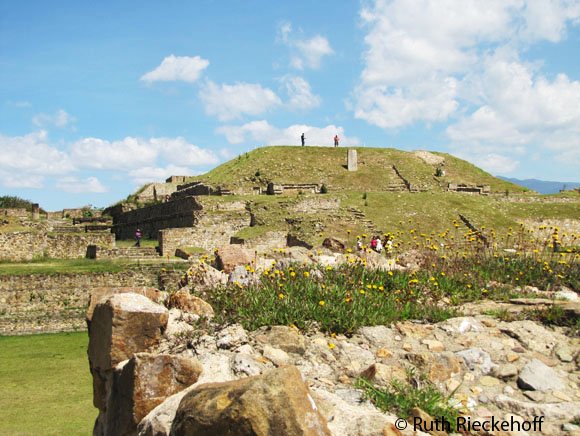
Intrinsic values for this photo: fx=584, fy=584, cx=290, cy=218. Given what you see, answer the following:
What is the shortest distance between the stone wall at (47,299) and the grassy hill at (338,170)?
14511 millimetres

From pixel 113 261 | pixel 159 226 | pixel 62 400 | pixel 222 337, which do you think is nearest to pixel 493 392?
pixel 222 337

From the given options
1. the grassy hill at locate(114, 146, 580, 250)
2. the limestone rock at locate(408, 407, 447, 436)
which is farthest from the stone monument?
the limestone rock at locate(408, 407, 447, 436)

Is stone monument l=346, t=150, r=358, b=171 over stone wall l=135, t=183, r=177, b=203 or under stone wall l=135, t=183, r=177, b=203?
over

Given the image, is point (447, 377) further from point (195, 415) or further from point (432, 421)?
point (195, 415)

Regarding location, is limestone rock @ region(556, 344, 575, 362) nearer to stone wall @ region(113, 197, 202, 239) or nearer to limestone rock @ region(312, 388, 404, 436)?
limestone rock @ region(312, 388, 404, 436)

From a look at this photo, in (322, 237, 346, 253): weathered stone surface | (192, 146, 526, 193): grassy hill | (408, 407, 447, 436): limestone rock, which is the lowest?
(408, 407, 447, 436): limestone rock

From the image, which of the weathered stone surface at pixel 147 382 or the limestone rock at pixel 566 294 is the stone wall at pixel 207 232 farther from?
the weathered stone surface at pixel 147 382

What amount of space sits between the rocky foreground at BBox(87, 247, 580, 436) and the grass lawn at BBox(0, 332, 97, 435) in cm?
288

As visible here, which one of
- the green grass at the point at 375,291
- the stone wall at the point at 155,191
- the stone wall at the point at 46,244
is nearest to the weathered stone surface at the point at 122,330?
the green grass at the point at 375,291

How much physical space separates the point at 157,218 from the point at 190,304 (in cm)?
2495

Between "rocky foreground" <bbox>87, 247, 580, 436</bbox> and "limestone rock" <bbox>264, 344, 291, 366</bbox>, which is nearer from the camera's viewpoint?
"rocky foreground" <bbox>87, 247, 580, 436</bbox>

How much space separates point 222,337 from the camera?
4.89 metres

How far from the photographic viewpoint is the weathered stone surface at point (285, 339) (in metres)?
4.79

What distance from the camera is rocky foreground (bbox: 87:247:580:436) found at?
3295mm
